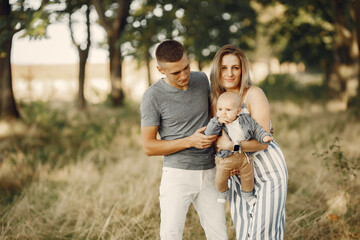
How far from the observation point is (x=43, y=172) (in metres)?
5.60

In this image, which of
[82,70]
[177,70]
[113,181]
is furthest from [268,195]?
[82,70]

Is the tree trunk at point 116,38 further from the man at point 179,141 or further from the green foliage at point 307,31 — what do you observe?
the man at point 179,141

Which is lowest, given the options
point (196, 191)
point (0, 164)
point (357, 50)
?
point (0, 164)

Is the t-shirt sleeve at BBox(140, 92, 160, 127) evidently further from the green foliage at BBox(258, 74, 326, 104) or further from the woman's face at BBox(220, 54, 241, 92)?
the green foliage at BBox(258, 74, 326, 104)

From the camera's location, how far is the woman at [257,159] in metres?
2.49

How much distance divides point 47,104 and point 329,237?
9.43m

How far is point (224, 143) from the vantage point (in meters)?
2.48

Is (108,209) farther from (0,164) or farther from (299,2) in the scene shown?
(299,2)

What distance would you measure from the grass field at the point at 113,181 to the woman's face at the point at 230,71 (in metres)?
1.63

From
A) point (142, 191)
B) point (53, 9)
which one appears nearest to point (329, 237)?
point (142, 191)

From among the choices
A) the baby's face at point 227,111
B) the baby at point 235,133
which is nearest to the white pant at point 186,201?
the baby at point 235,133

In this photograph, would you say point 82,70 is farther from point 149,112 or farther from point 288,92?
point 288,92

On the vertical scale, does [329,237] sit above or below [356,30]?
below

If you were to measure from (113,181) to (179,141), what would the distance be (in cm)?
298
